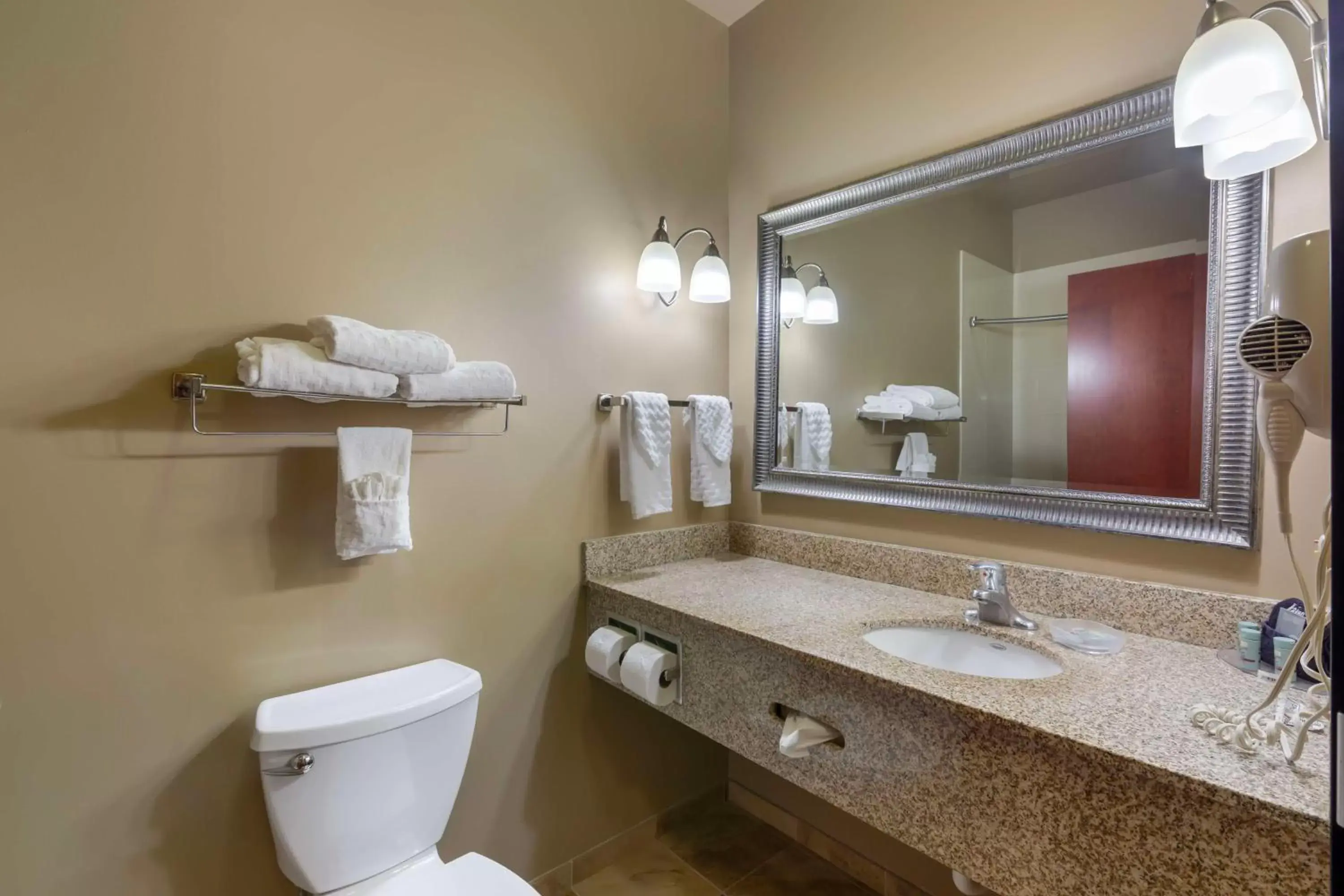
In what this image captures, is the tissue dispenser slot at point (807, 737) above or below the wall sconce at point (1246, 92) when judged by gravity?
below

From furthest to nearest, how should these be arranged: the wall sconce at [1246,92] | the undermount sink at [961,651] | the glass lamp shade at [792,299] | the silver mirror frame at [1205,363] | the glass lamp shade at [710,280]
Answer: the glass lamp shade at [792,299], the glass lamp shade at [710,280], the undermount sink at [961,651], the silver mirror frame at [1205,363], the wall sconce at [1246,92]

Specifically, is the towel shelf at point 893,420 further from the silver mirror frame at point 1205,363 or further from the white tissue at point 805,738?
the white tissue at point 805,738

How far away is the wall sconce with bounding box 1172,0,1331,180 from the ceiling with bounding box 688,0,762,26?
1.40 metres

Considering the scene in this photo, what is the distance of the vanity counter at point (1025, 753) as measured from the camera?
2.55 feet

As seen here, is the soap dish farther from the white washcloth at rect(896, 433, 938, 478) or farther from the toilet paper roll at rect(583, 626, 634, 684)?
the toilet paper roll at rect(583, 626, 634, 684)

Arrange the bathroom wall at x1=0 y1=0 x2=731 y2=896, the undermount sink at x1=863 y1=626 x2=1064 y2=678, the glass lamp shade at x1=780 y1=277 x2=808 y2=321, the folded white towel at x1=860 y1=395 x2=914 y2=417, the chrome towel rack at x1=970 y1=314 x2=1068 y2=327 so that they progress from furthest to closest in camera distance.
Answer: the glass lamp shade at x1=780 y1=277 x2=808 y2=321, the folded white towel at x1=860 y1=395 x2=914 y2=417, the chrome towel rack at x1=970 y1=314 x2=1068 y2=327, the undermount sink at x1=863 y1=626 x2=1064 y2=678, the bathroom wall at x1=0 y1=0 x2=731 y2=896

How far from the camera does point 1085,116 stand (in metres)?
1.36

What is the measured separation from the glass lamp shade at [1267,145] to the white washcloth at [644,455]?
126 centimetres

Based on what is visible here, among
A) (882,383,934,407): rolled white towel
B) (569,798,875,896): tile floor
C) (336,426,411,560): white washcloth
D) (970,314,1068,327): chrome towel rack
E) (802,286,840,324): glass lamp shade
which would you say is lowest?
(569,798,875,896): tile floor

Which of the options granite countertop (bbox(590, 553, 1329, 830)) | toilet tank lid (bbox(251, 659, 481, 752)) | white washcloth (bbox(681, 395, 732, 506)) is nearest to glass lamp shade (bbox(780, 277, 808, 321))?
white washcloth (bbox(681, 395, 732, 506))

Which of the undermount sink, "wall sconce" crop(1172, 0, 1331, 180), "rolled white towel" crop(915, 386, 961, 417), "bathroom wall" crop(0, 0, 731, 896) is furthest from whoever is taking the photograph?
"rolled white towel" crop(915, 386, 961, 417)

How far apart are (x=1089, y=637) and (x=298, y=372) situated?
1.59m

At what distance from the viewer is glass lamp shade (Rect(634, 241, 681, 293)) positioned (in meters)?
1.77

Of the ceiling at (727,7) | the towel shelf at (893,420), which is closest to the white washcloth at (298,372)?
the towel shelf at (893,420)
